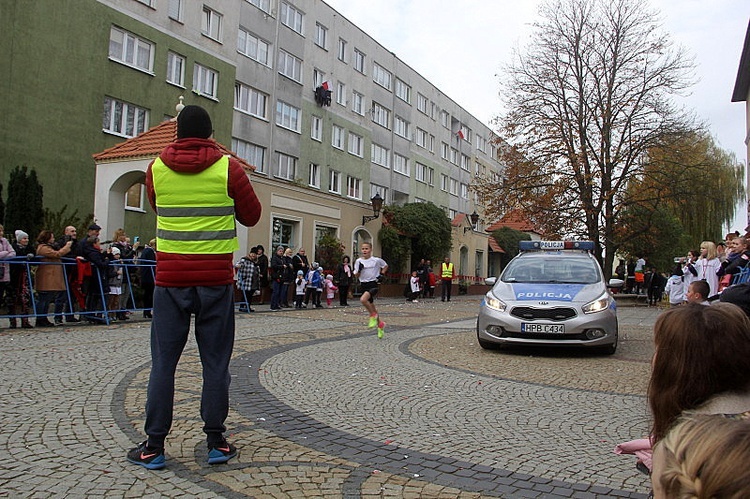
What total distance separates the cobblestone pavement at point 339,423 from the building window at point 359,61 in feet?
113

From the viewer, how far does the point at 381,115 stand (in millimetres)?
44719

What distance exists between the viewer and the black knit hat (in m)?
3.96

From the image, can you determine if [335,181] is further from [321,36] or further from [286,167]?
[321,36]

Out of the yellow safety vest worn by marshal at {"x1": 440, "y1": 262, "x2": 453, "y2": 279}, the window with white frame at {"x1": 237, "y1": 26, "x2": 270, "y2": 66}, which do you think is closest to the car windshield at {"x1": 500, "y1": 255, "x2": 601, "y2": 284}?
the yellow safety vest worn by marshal at {"x1": 440, "y1": 262, "x2": 453, "y2": 279}

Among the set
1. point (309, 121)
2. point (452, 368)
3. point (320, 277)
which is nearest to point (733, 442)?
point (452, 368)

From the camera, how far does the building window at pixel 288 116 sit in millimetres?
33469

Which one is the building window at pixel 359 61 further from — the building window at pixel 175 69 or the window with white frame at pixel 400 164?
the building window at pixel 175 69

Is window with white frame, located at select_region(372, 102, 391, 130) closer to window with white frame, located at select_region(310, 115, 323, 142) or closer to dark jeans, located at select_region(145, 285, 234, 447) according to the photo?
window with white frame, located at select_region(310, 115, 323, 142)

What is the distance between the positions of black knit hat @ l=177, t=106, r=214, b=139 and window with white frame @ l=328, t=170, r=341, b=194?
34443 millimetres

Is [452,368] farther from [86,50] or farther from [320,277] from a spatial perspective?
[86,50]

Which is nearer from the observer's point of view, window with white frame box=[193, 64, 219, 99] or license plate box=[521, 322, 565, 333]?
license plate box=[521, 322, 565, 333]

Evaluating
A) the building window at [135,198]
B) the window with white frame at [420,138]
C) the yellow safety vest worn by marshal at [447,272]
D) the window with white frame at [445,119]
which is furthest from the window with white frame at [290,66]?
the window with white frame at [445,119]

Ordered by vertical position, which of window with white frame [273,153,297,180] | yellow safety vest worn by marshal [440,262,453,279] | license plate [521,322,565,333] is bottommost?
license plate [521,322,565,333]

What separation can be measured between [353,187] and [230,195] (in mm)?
37357
